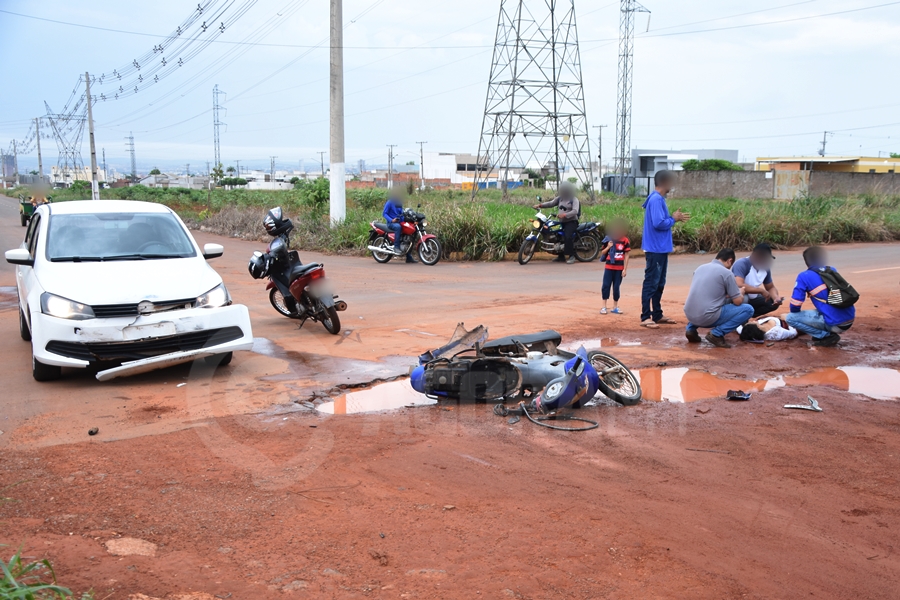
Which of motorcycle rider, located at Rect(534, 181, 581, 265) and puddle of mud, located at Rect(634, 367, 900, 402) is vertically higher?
motorcycle rider, located at Rect(534, 181, 581, 265)

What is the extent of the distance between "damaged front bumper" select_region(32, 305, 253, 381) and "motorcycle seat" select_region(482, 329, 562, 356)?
2.80 meters

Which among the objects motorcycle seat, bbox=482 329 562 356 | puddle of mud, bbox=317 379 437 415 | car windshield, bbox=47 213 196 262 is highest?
car windshield, bbox=47 213 196 262

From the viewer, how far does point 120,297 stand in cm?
697

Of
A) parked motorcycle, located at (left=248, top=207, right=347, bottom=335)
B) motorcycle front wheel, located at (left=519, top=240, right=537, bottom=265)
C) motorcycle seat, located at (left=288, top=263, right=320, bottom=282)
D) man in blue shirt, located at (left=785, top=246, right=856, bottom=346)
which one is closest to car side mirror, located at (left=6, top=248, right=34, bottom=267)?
parked motorcycle, located at (left=248, top=207, right=347, bottom=335)

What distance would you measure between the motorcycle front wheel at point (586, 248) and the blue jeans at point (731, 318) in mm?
9274

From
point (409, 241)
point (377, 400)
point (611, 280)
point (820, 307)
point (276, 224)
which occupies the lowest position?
point (377, 400)

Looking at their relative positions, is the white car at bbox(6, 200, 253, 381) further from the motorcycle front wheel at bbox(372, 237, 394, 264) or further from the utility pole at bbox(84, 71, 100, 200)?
the utility pole at bbox(84, 71, 100, 200)

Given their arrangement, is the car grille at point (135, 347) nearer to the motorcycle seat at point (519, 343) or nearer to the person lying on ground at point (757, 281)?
the motorcycle seat at point (519, 343)

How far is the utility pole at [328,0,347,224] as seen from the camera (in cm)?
2145

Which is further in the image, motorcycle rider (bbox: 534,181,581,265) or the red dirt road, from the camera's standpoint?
motorcycle rider (bbox: 534,181,581,265)

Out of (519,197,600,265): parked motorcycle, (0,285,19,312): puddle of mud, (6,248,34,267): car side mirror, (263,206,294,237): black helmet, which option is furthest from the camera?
(519,197,600,265): parked motorcycle

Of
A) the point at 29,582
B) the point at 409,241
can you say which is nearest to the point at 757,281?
the point at 29,582

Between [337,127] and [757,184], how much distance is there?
35.3m

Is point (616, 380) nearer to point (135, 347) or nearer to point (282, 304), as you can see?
point (135, 347)
